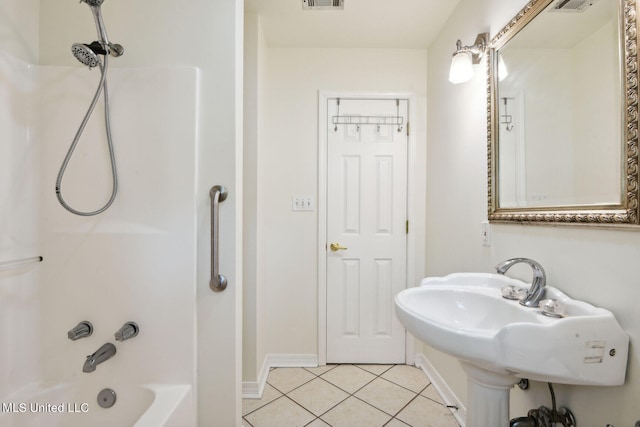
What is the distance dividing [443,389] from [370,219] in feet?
3.93

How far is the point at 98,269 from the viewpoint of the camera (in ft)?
3.60

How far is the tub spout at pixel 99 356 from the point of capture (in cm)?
95

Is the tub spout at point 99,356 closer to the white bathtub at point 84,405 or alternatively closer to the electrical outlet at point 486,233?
the white bathtub at point 84,405

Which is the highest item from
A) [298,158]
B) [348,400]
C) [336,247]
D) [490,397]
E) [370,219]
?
[298,158]

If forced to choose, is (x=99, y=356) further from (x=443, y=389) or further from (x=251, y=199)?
(x=443, y=389)

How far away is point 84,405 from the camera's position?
1.06 meters

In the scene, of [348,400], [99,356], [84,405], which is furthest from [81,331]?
[348,400]

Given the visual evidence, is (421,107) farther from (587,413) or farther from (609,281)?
(587,413)

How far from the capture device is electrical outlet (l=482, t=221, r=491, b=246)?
131 cm

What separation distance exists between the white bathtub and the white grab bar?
0.42 meters

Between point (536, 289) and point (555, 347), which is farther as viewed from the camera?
point (536, 289)

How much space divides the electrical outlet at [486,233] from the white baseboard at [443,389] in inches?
36.9

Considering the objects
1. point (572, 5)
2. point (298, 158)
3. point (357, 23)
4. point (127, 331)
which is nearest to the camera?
point (572, 5)

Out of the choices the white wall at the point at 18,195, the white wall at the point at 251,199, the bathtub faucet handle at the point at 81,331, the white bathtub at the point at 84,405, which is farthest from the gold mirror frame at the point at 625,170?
the white wall at the point at 18,195
